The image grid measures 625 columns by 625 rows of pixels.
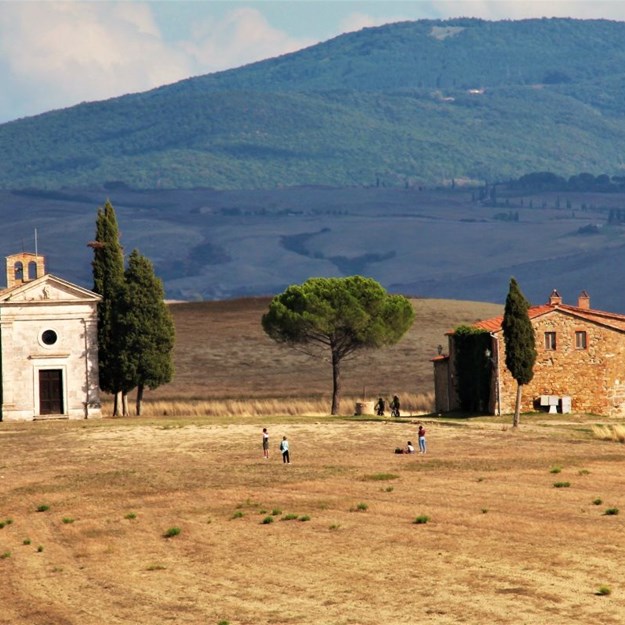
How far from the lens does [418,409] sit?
99.6 meters

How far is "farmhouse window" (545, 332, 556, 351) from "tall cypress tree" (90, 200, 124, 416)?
22052 mm

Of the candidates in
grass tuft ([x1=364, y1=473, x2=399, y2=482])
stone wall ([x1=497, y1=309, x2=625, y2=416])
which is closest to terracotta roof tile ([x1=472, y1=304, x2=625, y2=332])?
stone wall ([x1=497, y1=309, x2=625, y2=416])

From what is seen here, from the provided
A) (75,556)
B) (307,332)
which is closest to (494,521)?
(75,556)

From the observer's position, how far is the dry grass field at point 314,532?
3800cm

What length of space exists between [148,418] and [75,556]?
139ft

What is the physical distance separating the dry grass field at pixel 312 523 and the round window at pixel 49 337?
20.8 feet

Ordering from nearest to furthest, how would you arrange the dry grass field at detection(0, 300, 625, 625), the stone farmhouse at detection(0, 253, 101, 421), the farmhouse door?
1. the dry grass field at detection(0, 300, 625, 625)
2. the stone farmhouse at detection(0, 253, 101, 421)
3. the farmhouse door

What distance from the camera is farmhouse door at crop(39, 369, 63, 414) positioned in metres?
86.6

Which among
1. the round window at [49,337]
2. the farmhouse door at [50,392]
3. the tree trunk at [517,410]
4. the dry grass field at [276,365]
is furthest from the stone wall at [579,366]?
the round window at [49,337]

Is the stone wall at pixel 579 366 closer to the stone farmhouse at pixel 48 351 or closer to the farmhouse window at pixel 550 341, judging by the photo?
the farmhouse window at pixel 550 341

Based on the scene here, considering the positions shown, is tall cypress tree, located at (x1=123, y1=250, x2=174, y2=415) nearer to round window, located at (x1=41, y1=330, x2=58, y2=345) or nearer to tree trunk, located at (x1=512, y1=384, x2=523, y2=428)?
round window, located at (x1=41, y1=330, x2=58, y2=345)

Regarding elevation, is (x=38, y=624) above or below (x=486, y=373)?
below

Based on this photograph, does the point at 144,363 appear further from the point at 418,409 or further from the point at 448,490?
the point at 448,490

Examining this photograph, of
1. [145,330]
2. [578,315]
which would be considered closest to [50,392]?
[145,330]
